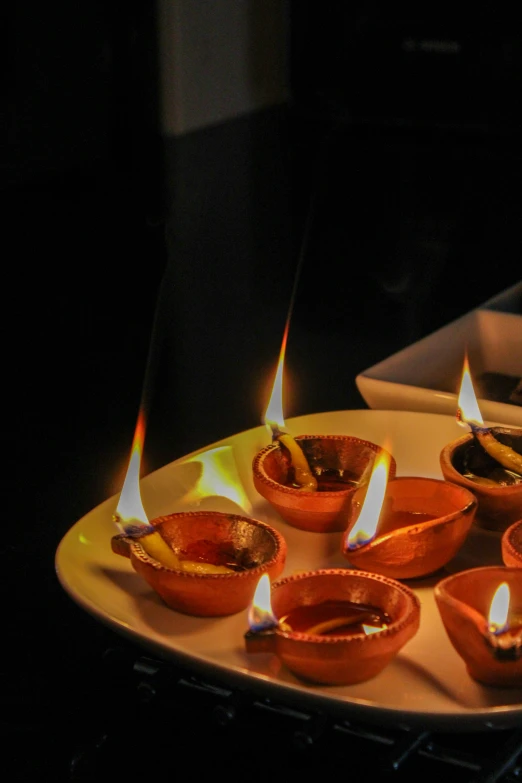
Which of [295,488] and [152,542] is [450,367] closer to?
[295,488]

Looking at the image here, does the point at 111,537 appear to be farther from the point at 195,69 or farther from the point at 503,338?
the point at 195,69

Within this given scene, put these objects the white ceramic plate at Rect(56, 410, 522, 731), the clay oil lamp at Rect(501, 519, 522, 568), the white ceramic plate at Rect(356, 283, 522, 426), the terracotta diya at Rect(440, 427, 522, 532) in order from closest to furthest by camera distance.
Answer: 1. the white ceramic plate at Rect(56, 410, 522, 731)
2. the clay oil lamp at Rect(501, 519, 522, 568)
3. the terracotta diya at Rect(440, 427, 522, 532)
4. the white ceramic plate at Rect(356, 283, 522, 426)

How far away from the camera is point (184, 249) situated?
1.97 m

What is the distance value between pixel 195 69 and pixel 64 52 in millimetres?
567

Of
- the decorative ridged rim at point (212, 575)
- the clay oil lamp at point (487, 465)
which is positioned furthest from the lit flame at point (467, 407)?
the decorative ridged rim at point (212, 575)

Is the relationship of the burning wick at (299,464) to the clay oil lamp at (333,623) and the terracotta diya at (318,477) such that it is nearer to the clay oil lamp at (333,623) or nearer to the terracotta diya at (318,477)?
the terracotta diya at (318,477)

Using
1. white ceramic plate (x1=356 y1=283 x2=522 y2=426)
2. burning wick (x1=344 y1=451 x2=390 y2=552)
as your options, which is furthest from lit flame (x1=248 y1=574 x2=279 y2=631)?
white ceramic plate (x1=356 y1=283 x2=522 y2=426)

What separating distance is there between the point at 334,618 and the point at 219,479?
0.73 ft

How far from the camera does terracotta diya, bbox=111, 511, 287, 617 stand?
567 mm

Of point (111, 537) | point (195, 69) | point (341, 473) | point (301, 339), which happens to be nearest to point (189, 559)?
point (111, 537)

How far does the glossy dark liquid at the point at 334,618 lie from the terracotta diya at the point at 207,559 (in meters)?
0.03

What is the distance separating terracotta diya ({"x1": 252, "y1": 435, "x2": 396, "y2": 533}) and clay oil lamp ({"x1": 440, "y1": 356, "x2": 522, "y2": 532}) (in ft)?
0.17

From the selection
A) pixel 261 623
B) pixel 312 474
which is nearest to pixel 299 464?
pixel 312 474

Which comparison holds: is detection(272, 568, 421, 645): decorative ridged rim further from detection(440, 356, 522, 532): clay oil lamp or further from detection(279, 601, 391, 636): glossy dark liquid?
detection(440, 356, 522, 532): clay oil lamp
